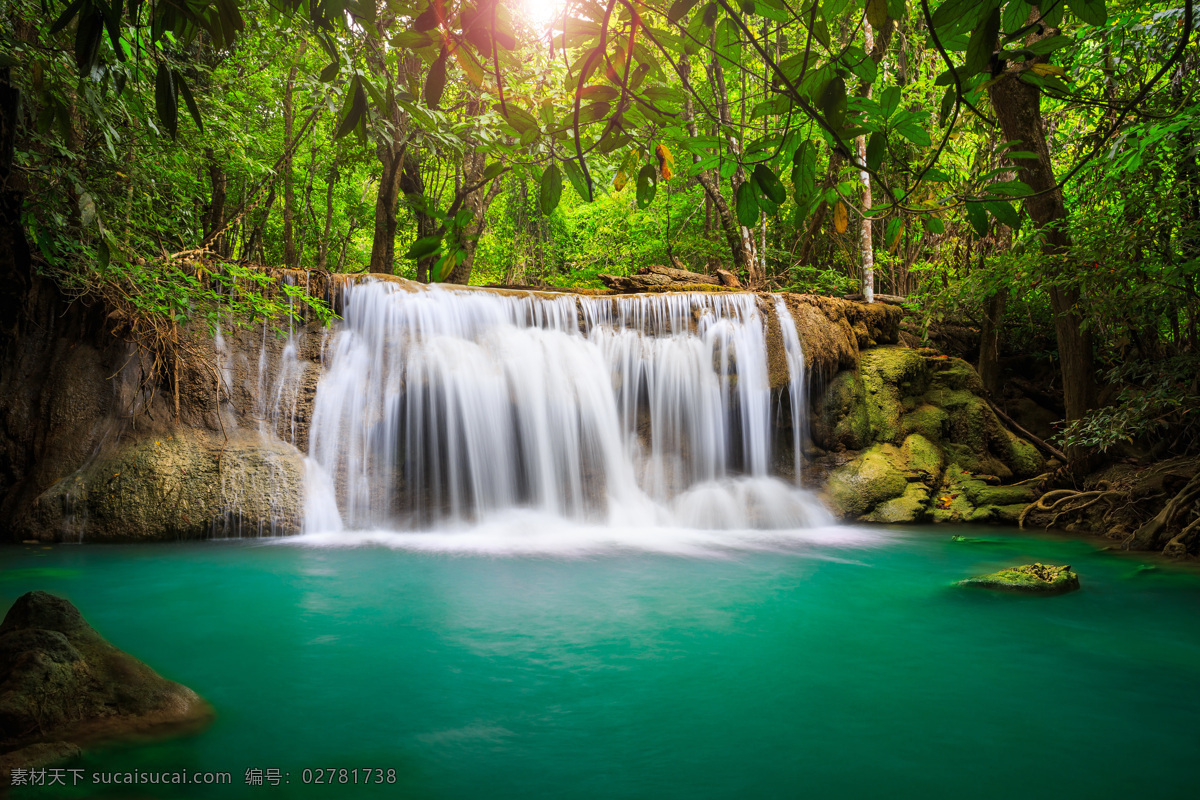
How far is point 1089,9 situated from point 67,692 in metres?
4.32

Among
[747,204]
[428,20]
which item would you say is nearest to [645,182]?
[747,204]

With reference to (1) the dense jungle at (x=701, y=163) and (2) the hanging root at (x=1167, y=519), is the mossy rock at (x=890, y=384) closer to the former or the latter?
(1) the dense jungle at (x=701, y=163)

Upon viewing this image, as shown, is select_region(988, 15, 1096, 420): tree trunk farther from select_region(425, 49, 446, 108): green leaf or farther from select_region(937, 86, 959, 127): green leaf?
select_region(425, 49, 446, 108): green leaf

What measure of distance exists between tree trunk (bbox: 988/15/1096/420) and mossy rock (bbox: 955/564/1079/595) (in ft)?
10.7

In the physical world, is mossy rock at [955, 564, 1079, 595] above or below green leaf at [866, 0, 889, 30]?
below

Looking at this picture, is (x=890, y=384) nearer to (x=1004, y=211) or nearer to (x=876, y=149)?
(x=1004, y=211)

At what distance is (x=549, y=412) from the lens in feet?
34.0

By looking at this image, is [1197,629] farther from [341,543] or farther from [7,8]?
[7,8]

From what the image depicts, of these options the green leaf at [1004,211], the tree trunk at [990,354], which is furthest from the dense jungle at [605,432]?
the tree trunk at [990,354]

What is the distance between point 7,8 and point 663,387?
854 cm

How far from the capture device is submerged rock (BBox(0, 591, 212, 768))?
2.81m

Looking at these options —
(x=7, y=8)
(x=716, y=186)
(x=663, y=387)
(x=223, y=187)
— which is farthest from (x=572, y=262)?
(x=7, y=8)

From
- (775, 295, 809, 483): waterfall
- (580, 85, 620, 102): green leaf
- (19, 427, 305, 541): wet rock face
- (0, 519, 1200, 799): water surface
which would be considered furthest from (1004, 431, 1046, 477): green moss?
(580, 85, 620, 102): green leaf

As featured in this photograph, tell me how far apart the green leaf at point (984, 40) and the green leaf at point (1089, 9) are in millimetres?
183
